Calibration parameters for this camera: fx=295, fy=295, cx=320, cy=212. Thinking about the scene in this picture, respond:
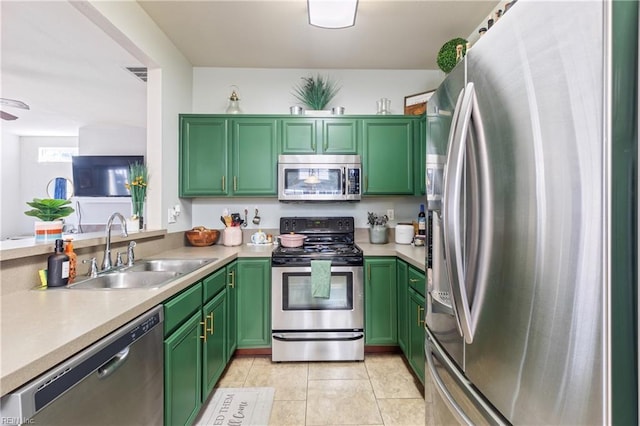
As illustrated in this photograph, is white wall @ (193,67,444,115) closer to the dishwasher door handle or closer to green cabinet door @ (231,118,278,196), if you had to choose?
green cabinet door @ (231,118,278,196)

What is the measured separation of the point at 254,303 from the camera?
244 cm

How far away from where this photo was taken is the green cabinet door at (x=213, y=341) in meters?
1.76

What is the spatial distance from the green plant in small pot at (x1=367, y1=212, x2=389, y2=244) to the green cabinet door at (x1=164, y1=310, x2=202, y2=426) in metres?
1.78

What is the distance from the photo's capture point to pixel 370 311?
247 cm

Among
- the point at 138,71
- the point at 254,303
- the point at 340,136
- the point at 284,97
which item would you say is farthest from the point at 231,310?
the point at 138,71

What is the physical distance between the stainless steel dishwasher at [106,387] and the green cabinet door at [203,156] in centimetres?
170

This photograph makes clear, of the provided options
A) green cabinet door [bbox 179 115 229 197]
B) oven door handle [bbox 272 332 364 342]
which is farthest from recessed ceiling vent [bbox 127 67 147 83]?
oven door handle [bbox 272 332 364 342]

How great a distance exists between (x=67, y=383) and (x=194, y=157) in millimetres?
2283

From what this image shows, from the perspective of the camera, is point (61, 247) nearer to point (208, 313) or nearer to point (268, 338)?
point (208, 313)

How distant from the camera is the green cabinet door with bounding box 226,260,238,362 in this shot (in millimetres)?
2236

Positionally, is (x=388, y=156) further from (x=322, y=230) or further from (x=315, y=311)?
(x=315, y=311)

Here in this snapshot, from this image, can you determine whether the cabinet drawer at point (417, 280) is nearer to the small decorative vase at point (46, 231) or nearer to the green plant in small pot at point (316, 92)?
the green plant in small pot at point (316, 92)

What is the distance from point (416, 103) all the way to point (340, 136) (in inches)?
34.1

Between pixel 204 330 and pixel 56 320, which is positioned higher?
pixel 56 320
